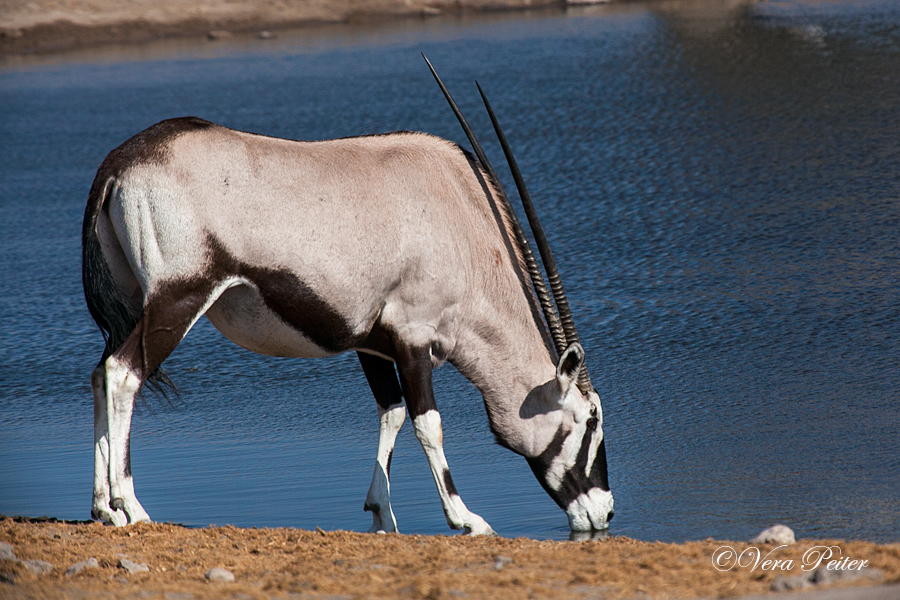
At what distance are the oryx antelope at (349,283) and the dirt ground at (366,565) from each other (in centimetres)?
35

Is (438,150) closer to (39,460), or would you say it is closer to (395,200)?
(395,200)

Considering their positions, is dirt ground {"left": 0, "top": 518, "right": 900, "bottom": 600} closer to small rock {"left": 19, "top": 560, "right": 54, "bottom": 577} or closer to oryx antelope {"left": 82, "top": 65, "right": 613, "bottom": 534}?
small rock {"left": 19, "top": 560, "right": 54, "bottom": 577}

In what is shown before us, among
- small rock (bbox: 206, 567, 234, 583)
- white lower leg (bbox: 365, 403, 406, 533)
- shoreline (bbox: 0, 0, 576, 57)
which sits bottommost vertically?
shoreline (bbox: 0, 0, 576, 57)

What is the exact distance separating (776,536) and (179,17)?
25180mm

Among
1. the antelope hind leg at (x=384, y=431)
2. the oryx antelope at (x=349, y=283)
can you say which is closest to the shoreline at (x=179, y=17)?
the antelope hind leg at (x=384, y=431)

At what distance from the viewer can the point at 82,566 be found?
3.88m

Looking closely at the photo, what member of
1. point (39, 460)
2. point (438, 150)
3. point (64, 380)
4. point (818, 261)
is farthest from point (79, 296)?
point (818, 261)


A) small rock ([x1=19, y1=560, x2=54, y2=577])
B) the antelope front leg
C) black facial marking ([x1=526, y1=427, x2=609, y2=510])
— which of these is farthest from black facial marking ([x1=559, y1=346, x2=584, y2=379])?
small rock ([x1=19, y1=560, x2=54, y2=577])

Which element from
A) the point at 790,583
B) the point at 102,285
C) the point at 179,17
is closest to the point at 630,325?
the point at 102,285

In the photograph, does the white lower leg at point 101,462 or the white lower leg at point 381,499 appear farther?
the white lower leg at point 381,499

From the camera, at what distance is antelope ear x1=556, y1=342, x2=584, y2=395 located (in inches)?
185

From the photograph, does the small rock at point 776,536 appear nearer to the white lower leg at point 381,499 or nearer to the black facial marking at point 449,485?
the black facial marking at point 449,485

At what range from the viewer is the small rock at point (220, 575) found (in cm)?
369

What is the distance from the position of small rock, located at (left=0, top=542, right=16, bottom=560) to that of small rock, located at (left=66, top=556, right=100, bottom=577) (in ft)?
0.78
